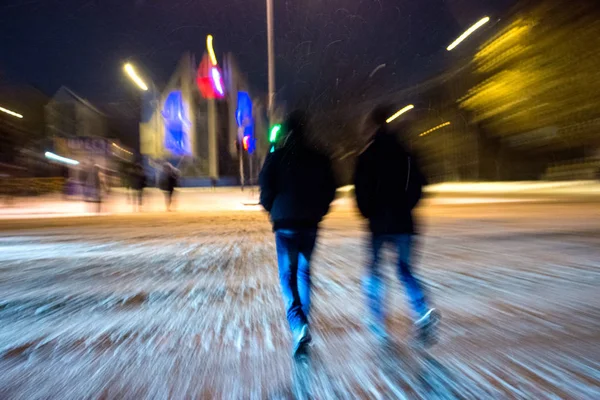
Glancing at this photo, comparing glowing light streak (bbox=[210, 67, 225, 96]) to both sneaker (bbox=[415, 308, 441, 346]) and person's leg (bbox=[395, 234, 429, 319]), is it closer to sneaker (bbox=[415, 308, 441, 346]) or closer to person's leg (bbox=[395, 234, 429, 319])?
person's leg (bbox=[395, 234, 429, 319])

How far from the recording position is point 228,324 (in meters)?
4.53

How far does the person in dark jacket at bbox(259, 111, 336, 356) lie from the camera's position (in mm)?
3570

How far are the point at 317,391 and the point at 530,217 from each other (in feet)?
42.2

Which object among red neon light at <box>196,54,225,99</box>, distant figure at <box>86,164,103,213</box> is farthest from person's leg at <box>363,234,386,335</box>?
red neon light at <box>196,54,225,99</box>

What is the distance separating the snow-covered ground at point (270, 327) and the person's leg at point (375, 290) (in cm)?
17

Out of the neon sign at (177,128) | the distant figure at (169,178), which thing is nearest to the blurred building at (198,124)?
the neon sign at (177,128)

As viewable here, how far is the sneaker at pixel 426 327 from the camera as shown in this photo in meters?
3.90

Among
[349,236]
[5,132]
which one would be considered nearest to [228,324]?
A: [349,236]

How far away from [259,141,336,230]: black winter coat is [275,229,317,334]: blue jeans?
0.09m

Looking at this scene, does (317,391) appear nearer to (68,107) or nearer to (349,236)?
(349,236)

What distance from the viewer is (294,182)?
11.7ft

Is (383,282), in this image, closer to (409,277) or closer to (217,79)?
(409,277)

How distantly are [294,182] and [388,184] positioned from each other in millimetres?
751

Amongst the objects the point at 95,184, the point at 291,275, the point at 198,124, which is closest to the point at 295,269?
the point at 291,275
